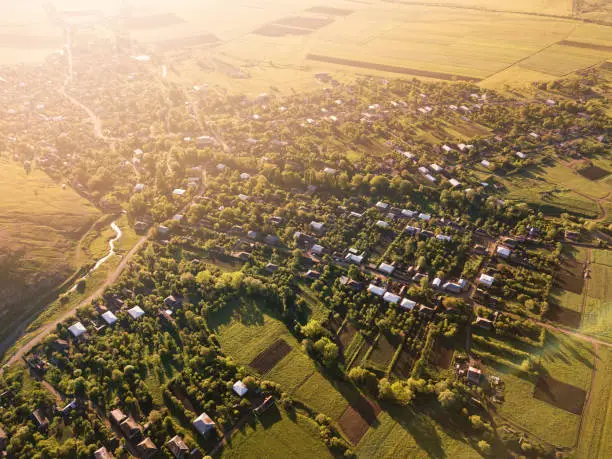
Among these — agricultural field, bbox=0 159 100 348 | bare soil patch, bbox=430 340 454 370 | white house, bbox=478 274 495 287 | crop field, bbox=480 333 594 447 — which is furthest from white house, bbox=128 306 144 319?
white house, bbox=478 274 495 287

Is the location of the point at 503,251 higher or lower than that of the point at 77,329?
higher

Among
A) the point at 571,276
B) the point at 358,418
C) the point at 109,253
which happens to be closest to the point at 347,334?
the point at 358,418

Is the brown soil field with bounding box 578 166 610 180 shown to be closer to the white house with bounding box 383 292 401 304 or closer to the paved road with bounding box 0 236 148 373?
the white house with bounding box 383 292 401 304

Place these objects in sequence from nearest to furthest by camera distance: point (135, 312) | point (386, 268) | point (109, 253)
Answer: point (135, 312) → point (386, 268) → point (109, 253)

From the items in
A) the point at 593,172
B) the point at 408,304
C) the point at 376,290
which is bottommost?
the point at 408,304

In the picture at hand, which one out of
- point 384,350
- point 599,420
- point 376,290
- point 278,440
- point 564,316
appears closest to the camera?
point 599,420

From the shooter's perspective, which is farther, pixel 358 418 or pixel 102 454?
pixel 358 418

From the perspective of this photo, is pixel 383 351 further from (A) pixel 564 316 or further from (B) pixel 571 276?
(B) pixel 571 276
